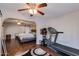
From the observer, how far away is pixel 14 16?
48.6 inches

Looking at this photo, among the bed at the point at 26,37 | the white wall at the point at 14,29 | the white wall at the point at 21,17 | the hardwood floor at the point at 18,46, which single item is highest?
the white wall at the point at 21,17

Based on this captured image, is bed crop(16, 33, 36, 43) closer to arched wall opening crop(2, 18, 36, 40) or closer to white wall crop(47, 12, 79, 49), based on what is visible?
arched wall opening crop(2, 18, 36, 40)

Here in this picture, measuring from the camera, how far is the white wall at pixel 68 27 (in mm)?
A: 1278

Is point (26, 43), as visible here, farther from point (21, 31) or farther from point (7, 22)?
point (7, 22)

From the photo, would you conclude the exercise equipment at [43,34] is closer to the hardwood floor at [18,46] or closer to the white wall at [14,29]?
the hardwood floor at [18,46]

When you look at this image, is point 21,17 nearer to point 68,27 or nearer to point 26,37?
point 26,37

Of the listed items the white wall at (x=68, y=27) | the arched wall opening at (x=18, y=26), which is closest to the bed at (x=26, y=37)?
the arched wall opening at (x=18, y=26)

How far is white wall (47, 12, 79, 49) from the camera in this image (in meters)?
1.28

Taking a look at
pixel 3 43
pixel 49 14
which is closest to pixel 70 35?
pixel 49 14

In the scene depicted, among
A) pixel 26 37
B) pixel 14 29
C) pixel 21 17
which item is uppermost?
pixel 21 17

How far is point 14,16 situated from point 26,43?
1.61 ft

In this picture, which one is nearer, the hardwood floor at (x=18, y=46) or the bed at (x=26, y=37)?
the hardwood floor at (x=18, y=46)

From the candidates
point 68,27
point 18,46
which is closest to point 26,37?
point 18,46

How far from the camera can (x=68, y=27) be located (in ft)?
4.23
